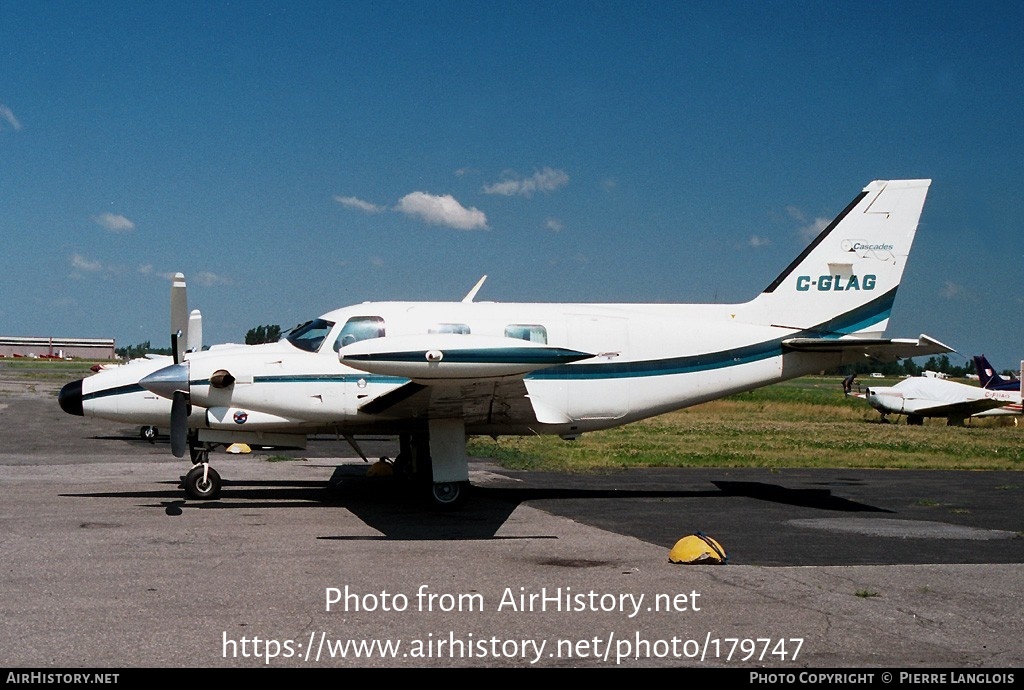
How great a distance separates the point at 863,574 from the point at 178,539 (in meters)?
7.30

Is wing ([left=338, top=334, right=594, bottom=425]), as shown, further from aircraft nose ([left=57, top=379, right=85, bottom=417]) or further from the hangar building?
the hangar building

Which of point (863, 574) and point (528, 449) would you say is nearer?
point (863, 574)

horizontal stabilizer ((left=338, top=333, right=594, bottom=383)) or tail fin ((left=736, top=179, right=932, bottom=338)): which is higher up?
tail fin ((left=736, top=179, right=932, bottom=338))

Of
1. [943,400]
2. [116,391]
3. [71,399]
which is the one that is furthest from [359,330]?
[943,400]

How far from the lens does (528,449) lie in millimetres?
23922

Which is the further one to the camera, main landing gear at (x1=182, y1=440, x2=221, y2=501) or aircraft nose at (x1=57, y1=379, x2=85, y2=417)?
main landing gear at (x1=182, y1=440, x2=221, y2=501)

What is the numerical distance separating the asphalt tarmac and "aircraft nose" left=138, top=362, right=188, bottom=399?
1613 millimetres

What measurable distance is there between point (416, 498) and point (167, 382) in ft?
13.6

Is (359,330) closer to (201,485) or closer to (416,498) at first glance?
(416,498)

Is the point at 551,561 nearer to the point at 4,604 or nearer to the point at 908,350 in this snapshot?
the point at 4,604

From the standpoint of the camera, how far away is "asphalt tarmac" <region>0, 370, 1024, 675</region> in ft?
20.2

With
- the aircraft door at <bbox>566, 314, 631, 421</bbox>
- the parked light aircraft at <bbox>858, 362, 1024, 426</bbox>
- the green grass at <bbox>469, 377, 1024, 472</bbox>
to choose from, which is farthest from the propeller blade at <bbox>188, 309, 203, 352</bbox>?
the parked light aircraft at <bbox>858, 362, 1024, 426</bbox>

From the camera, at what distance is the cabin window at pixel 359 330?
13.3 metres
